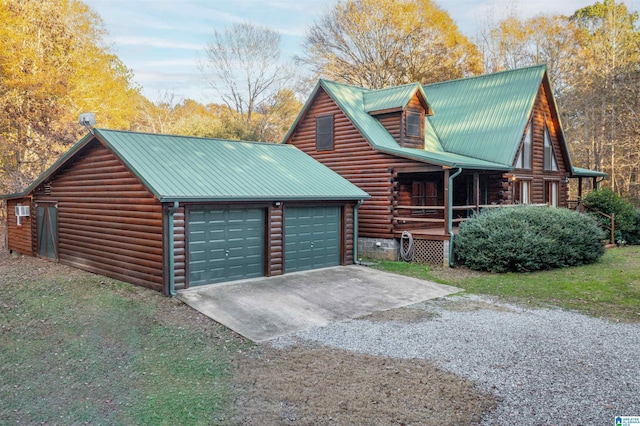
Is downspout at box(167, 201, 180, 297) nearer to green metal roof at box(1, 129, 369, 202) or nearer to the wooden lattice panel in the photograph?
green metal roof at box(1, 129, 369, 202)

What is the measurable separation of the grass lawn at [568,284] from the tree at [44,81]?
19.2 metres

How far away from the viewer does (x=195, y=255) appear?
11.3m

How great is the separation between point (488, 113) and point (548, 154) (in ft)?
13.6

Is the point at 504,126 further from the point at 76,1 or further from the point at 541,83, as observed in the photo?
the point at 76,1

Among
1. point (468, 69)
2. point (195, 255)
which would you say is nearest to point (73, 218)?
point (195, 255)

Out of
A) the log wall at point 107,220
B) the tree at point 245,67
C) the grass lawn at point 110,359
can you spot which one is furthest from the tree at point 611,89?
the grass lawn at point 110,359

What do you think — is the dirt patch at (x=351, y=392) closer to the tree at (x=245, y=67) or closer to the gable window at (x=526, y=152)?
the gable window at (x=526, y=152)

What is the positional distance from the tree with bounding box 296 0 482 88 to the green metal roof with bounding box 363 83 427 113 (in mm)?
12567

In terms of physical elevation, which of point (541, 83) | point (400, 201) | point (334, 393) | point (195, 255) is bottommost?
point (334, 393)

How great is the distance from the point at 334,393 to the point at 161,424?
200 cm

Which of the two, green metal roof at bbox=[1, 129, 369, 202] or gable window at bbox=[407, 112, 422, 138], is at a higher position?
gable window at bbox=[407, 112, 422, 138]

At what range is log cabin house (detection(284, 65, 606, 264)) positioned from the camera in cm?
1683

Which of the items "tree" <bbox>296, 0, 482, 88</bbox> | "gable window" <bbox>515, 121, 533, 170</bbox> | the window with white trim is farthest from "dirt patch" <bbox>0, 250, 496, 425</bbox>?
"tree" <bbox>296, 0, 482, 88</bbox>

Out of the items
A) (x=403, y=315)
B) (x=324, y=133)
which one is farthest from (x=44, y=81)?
(x=403, y=315)
